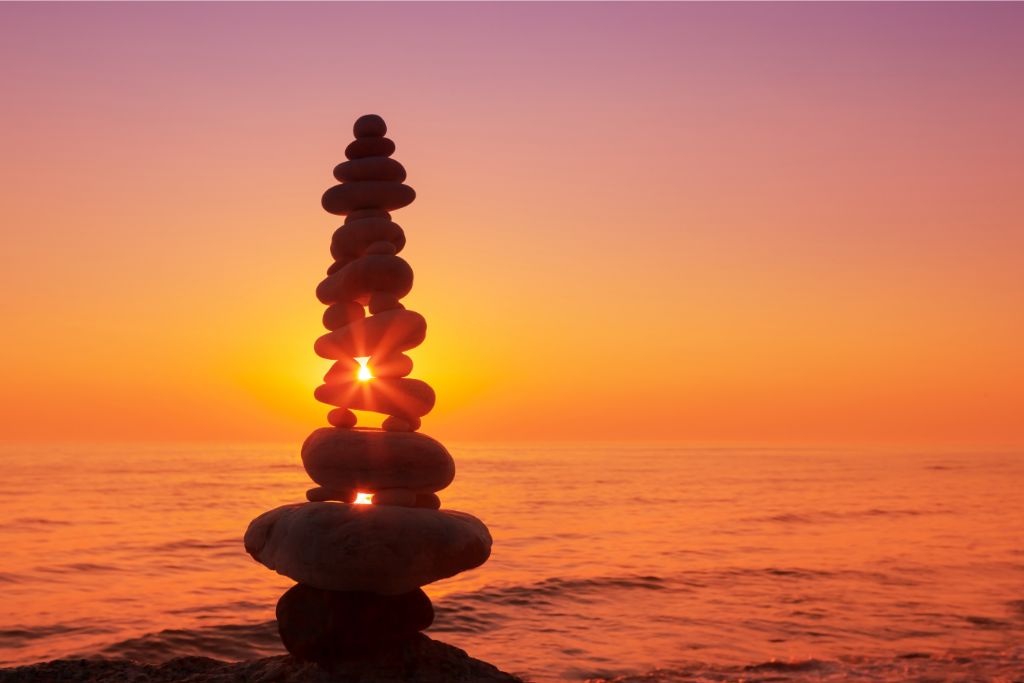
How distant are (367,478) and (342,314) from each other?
2.44m

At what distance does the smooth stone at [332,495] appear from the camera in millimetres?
12391

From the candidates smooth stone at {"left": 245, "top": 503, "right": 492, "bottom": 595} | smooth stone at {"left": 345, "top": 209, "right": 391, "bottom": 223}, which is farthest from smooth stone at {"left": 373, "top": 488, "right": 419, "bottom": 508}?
smooth stone at {"left": 345, "top": 209, "right": 391, "bottom": 223}

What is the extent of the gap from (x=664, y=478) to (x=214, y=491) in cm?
3630

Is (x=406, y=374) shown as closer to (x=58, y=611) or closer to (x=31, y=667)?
(x=31, y=667)

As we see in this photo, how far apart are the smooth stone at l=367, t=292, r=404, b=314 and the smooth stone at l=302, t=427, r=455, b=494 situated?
1.69m

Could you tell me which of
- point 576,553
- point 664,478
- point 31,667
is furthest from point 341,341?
point 664,478

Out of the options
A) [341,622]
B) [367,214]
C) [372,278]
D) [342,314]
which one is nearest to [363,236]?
[367,214]

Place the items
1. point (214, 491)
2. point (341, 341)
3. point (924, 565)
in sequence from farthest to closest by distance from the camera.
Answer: point (214, 491) → point (924, 565) → point (341, 341)

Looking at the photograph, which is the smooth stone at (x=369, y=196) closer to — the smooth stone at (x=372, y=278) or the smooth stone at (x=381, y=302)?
the smooth stone at (x=372, y=278)

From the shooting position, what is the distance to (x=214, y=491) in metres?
55.7

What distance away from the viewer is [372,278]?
41.1ft

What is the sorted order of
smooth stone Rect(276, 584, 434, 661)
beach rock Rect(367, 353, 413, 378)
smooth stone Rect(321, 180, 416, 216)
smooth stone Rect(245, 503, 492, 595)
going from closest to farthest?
smooth stone Rect(245, 503, 492, 595) → smooth stone Rect(276, 584, 434, 661) → beach rock Rect(367, 353, 413, 378) → smooth stone Rect(321, 180, 416, 216)

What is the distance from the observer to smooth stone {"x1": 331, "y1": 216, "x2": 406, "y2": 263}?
12.9m

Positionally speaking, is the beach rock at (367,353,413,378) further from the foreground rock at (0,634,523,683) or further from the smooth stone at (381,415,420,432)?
the foreground rock at (0,634,523,683)
